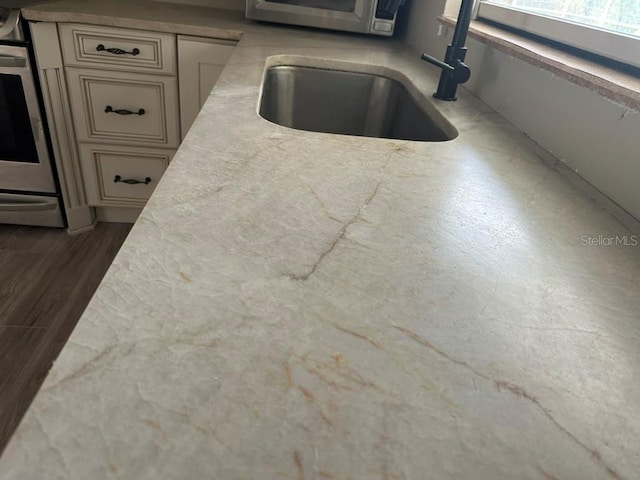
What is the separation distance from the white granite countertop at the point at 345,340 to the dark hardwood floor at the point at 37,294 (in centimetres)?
100

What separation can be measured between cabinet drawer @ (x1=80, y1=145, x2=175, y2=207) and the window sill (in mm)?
1339

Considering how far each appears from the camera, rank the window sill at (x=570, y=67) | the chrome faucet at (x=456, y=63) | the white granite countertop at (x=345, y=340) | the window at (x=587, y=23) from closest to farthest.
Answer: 1. the white granite countertop at (x=345, y=340)
2. the window sill at (x=570, y=67)
3. the window at (x=587, y=23)
4. the chrome faucet at (x=456, y=63)

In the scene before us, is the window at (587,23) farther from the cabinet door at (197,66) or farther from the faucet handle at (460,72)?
the cabinet door at (197,66)

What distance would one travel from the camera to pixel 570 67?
2.38 ft

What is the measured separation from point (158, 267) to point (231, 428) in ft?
0.55

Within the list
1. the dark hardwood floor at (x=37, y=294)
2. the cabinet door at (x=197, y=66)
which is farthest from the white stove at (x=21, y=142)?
the cabinet door at (x=197, y=66)

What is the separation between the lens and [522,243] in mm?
499

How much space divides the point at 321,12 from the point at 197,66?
50cm

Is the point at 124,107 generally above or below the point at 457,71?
below

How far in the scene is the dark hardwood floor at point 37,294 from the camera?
4.20ft

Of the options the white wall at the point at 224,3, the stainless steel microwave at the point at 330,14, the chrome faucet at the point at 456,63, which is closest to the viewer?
the chrome faucet at the point at 456,63

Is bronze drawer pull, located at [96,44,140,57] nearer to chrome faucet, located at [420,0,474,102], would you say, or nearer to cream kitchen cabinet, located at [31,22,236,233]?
cream kitchen cabinet, located at [31,22,236,233]

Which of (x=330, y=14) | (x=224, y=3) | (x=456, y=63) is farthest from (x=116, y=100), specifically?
(x=456, y=63)

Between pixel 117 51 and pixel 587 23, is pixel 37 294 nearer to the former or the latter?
pixel 117 51
